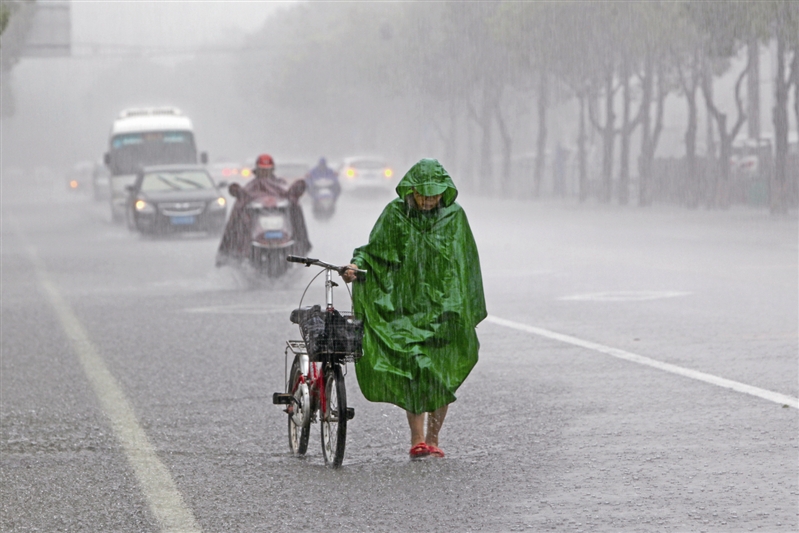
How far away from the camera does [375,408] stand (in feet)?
31.4

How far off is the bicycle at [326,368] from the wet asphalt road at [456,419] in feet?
0.59

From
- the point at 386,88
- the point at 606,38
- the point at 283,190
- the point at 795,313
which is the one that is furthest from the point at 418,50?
the point at 795,313

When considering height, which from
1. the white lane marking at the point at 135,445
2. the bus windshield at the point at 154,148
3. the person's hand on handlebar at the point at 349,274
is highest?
the bus windshield at the point at 154,148

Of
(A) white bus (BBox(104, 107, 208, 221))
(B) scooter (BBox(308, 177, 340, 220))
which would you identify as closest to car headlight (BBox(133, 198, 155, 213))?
(B) scooter (BBox(308, 177, 340, 220))

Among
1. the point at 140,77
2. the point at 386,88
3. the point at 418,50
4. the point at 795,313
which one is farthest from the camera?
the point at 140,77

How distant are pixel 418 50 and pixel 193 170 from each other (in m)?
38.5

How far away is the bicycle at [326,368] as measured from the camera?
7.36 m

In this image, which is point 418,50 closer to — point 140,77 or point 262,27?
point 262,27

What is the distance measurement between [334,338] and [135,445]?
1.54 metres

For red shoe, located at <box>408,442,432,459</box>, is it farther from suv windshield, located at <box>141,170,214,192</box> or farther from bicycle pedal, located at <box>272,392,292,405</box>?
suv windshield, located at <box>141,170,214,192</box>

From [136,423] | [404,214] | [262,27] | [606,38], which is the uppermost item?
[262,27]

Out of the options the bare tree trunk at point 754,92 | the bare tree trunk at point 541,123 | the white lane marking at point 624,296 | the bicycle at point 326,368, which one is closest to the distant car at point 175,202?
→ the white lane marking at point 624,296

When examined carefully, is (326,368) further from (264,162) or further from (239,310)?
(264,162)

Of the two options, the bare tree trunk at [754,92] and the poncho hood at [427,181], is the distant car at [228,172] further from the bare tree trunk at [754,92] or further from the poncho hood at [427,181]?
the poncho hood at [427,181]
